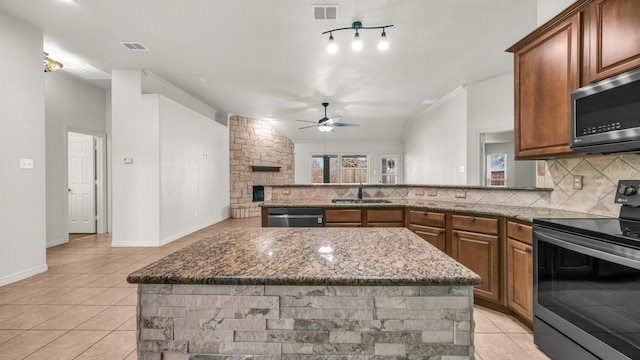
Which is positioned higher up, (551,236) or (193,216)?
(551,236)

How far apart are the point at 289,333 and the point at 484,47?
13.5 ft

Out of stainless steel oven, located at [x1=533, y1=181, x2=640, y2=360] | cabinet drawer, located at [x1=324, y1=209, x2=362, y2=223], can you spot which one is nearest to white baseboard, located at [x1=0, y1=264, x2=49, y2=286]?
cabinet drawer, located at [x1=324, y1=209, x2=362, y2=223]

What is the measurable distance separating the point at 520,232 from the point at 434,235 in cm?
77

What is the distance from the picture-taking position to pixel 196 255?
1018 mm

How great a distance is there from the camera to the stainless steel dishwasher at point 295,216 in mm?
3137

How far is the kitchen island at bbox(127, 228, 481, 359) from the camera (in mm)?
786

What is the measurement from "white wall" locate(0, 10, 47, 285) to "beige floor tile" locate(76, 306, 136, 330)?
1571mm

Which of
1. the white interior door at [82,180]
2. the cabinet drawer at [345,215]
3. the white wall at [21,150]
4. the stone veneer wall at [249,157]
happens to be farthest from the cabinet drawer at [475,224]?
the white interior door at [82,180]

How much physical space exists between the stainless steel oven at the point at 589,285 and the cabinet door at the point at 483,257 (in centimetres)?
49

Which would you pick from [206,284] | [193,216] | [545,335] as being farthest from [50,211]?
[545,335]

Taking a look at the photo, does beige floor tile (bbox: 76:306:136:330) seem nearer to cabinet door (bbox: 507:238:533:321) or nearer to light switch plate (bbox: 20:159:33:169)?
light switch plate (bbox: 20:159:33:169)

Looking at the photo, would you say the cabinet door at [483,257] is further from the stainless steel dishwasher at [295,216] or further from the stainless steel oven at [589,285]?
the stainless steel dishwasher at [295,216]

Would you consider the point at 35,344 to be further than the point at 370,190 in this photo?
No

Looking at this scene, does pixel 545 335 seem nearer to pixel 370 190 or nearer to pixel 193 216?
pixel 370 190
